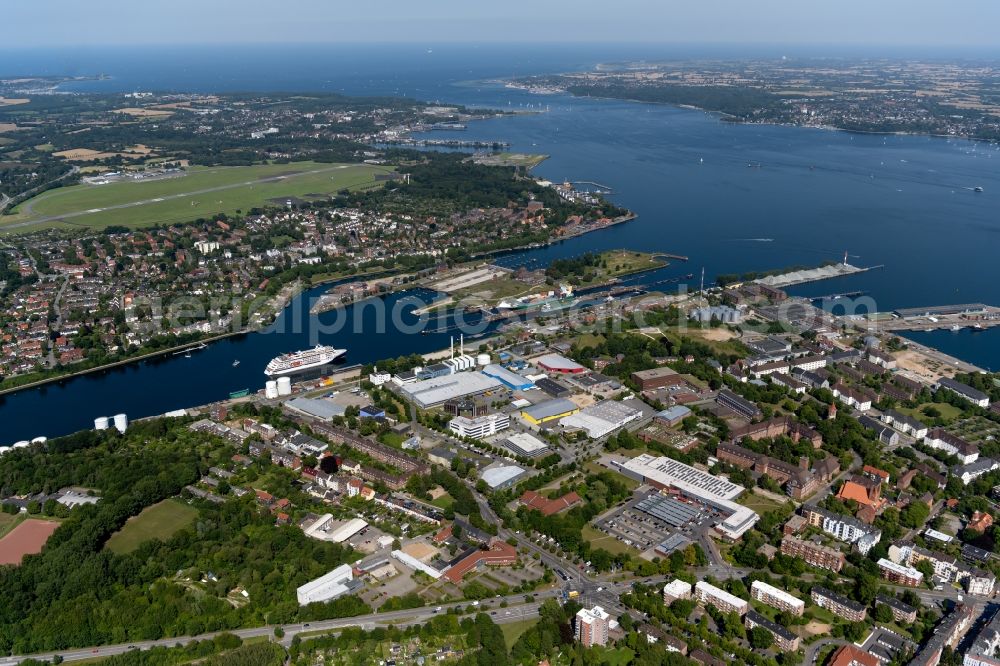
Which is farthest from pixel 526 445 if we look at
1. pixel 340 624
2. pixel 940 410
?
pixel 940 410

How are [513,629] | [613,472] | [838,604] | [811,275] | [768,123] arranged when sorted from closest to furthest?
1. [513,629]
2. [838,604]
3. [613,472]
4. [811,275]
5. [768,123]

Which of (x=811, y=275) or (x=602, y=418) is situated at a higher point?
(x=811, y=275)

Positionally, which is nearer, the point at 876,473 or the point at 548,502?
the point at 548,502

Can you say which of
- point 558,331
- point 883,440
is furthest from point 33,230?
point 883,440

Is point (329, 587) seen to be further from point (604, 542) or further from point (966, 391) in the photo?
point (966, 391)

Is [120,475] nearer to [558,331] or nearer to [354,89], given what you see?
[558,331]

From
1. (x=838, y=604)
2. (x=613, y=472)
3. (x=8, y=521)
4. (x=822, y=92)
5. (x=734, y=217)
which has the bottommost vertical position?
(x=8, y=521)
